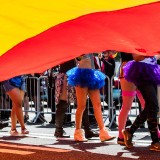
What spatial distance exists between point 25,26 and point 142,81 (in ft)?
13.9

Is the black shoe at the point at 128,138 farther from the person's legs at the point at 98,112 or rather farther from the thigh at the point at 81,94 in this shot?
the thigh at the point at 81,94

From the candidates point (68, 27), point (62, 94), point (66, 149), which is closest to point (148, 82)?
point (66, 149)

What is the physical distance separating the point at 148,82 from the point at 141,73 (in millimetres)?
161

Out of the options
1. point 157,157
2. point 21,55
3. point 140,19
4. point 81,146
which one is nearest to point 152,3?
point 140,19

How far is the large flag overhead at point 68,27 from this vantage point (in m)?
3.28

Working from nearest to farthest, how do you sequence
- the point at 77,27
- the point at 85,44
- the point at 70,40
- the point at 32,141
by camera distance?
1. the point at 77,27
2. the point at 70,40
3. the point at 85,44
4. the point at 32,141

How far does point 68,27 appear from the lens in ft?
11.5

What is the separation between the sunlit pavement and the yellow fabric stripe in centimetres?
392

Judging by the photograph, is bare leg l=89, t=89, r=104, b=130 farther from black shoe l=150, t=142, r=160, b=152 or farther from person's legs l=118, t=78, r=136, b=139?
black shoe l=150, t=142, r=160, b=152

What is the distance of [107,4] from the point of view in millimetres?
3291

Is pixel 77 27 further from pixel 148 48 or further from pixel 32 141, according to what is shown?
pixel 32 141

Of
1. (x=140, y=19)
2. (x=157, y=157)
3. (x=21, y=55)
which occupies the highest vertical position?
(x=140, y=19)

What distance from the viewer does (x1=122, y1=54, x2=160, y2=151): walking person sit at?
726cm

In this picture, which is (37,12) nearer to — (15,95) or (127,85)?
(127,85)
